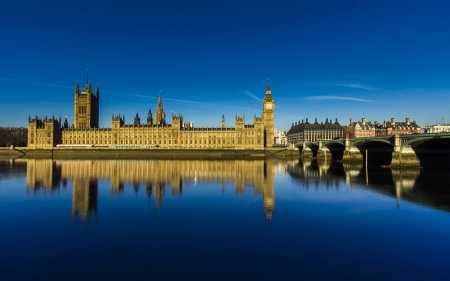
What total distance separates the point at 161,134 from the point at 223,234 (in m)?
109

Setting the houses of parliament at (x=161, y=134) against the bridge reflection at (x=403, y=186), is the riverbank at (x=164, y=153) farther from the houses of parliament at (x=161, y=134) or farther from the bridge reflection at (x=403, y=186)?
the bridge reflection at (x=403, y=186)

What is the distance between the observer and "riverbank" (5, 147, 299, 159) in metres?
99.1

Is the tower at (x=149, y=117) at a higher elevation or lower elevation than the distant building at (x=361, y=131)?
higher

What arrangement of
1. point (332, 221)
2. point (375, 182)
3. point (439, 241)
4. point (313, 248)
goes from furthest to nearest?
point (375, 182) → point (332, 221) → point (439, 241) → point (313, 248)

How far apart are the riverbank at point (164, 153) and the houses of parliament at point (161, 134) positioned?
13520 mm

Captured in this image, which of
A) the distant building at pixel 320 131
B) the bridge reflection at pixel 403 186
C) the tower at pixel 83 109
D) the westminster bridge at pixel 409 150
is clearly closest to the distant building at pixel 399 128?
the distant building at pixel 320 131

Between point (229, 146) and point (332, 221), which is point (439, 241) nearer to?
point (332, 221)

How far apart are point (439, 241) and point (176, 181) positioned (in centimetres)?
2944

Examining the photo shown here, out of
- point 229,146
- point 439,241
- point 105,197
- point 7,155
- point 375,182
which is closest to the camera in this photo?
point 439,241

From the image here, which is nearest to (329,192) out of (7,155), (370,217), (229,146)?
(370,217)

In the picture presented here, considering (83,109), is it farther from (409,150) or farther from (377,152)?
(409,150)

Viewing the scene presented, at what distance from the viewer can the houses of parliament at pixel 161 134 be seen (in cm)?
11844

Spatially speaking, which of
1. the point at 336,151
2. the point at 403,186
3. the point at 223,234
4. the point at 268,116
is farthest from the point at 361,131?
the point at 223,234

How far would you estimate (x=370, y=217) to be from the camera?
22.9 metres
